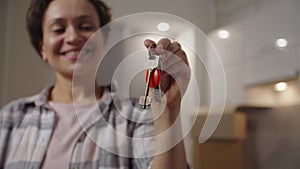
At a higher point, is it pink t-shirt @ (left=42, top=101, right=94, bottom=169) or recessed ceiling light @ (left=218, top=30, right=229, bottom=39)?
recessed ceiling light @ (left=218, top=30, right=229, bottom=39)

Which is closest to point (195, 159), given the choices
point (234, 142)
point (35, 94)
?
point (234, 142)

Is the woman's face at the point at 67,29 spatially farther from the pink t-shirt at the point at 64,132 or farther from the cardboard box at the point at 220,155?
the cardboard box at the point at 220,155

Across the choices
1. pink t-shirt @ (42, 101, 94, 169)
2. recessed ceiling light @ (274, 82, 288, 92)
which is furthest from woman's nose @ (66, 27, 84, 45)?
recessed ceiling light @ (274, 82, 288, 92)

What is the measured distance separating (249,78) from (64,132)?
0.31 metres

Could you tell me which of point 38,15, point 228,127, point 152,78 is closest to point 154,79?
point 152,78

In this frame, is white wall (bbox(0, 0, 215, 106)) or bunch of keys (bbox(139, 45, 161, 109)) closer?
bunch of keys (bbox(139, 45, 161, 109))

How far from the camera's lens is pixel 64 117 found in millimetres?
538

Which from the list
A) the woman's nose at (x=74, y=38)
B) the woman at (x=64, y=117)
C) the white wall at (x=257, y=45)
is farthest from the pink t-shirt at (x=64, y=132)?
the white wall at (x=257, y=45)

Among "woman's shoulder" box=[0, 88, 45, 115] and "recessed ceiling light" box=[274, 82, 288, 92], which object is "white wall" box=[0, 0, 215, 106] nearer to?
"woman's shoulder" box=[0, 88, 45, 115]

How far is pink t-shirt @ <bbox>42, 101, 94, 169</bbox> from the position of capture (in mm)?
507

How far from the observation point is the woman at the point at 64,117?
50 centimetres

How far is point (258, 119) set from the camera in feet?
1.58

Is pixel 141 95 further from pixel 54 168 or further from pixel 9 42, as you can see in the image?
pixel 9 42

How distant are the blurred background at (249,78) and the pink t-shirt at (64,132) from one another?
3.8 inches
